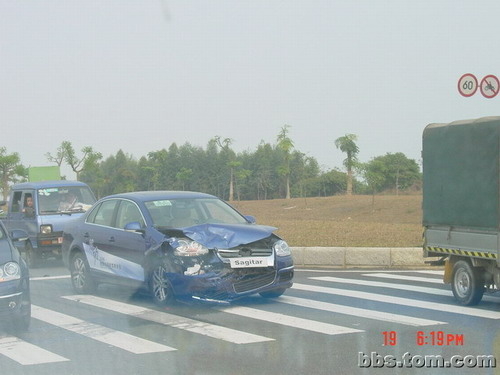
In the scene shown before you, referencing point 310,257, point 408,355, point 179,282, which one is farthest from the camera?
point 310,257

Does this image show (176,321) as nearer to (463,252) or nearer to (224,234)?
(224,234)

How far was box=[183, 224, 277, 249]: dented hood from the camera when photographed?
10.6 metres

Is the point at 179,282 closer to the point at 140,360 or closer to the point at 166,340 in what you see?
the point at 166,340

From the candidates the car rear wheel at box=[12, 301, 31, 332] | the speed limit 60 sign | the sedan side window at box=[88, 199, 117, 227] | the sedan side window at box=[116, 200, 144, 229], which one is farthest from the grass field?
the car rear wheel at box=[12, 301, 31, 332]

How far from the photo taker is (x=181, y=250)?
10539 mm

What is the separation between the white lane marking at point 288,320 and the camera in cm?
893

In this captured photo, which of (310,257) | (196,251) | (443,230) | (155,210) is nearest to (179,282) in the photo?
(196,251)

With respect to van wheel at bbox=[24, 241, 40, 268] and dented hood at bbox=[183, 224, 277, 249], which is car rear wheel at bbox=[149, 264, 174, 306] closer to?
dented hood at bbox=[183, 224, 277, 249]

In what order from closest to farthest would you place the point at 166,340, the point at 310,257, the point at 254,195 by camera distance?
the point at 166,340 → the point at 310,257 → the point at 254,195

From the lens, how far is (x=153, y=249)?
35.9 ft

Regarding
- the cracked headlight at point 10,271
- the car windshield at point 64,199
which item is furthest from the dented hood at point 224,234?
the car windshield at point 64,199

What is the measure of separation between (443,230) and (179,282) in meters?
3.73

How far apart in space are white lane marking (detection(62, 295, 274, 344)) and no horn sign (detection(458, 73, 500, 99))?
9.04 m
